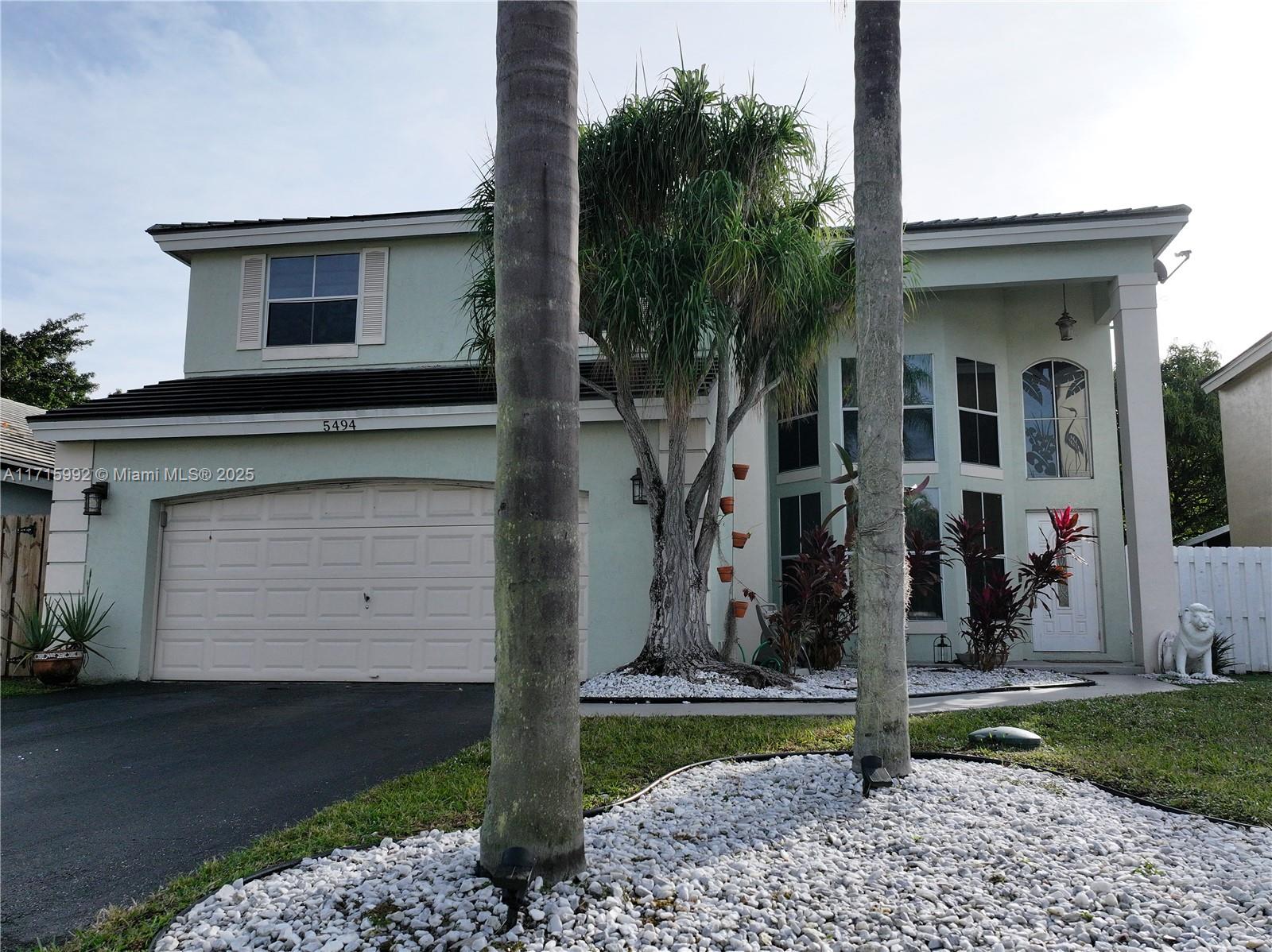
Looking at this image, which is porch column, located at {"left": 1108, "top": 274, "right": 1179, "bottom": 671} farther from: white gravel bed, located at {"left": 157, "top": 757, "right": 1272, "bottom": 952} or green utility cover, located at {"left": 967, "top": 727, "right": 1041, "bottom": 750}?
white gravel bed, located at {"left": 157, "top": 757, "right": 1272, "bottom": 952}

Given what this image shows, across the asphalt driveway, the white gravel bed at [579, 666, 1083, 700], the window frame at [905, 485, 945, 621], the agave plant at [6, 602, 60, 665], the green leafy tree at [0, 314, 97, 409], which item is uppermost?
the green leafy tree at [0, 314, 97, 409]

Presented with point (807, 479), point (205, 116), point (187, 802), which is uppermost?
point (205, 116)

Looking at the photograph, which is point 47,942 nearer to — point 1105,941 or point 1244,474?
point 1105,941

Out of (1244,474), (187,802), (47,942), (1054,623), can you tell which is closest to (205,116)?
(187,802)

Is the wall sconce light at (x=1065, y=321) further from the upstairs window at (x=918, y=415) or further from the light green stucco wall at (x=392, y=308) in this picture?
the light green stucco wall at (x=392, y=308)

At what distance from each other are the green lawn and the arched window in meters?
4.71

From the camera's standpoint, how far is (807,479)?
38.8 ft

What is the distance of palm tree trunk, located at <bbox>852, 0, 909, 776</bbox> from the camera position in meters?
4.29

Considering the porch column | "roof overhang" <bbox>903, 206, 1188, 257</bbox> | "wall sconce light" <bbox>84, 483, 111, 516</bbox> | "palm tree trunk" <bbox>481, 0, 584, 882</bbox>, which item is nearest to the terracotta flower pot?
"wall sconce light" <bbox>84, 483, 111, 516</bbox>

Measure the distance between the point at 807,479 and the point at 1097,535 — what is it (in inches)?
159

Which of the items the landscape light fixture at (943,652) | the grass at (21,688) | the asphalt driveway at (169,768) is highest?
the landscape light fixture at (943,652)

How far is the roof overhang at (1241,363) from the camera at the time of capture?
14.4 meters

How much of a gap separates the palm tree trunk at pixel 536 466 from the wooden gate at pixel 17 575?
10.4 metres

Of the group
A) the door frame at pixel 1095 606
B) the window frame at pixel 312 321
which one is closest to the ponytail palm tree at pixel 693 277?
the window frame at pixel 312 321
